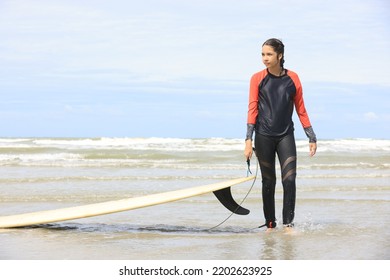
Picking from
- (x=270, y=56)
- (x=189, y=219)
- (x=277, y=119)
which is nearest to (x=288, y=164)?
(x=277, y=119)

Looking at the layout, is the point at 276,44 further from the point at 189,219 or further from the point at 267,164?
the point at 189,219

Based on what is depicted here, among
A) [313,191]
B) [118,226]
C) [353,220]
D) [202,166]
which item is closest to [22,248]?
[118,226]

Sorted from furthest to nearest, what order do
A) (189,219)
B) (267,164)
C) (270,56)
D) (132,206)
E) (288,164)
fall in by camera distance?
1. (189,219)
2. (132,206)
3. (267,164)
4. (288,164)
5. (270,56)

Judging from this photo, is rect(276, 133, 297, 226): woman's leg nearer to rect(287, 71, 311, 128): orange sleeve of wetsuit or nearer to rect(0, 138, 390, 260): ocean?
rect(287, 71, 311, 128): orange sleeve of wetsuit

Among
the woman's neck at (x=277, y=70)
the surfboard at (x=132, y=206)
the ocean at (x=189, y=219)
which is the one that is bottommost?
Result: the ocean at (x=189, y=219)

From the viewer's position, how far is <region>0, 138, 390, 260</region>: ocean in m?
5.05

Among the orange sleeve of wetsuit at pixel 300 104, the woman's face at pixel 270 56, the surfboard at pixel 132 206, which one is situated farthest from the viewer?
the surfboard at pixel 132 206

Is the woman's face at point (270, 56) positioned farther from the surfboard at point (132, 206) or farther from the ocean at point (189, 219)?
the ocean at point (189, 219)

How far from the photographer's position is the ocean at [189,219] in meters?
5.05

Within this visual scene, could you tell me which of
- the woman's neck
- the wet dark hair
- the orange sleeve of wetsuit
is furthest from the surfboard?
the wet dark hair

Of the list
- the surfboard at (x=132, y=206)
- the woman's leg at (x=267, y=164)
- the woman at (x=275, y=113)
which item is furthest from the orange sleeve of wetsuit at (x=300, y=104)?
the surfboard at (x=132, y=206)

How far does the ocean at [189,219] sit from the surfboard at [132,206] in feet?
0.39

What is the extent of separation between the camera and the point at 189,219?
690 centimetres

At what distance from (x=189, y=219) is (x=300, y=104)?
210cm
